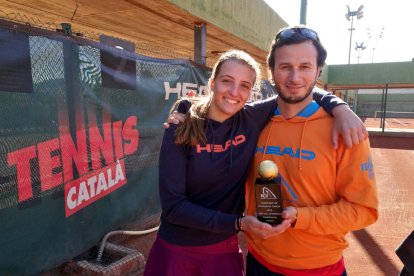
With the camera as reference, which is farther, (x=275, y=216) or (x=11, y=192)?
(x=11, y=192)

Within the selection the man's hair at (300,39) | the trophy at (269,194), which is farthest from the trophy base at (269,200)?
the man's hair at (300,39)

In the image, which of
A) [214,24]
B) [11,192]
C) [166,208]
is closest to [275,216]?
[166,208]

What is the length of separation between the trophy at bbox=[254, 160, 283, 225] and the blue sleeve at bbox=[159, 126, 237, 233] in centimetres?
23

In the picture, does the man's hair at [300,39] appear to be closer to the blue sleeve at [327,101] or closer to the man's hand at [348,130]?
the blue sleeve at [327,101]

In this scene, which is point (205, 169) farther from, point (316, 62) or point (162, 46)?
point (162, 46)

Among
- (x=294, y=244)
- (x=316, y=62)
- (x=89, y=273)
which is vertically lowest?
(x=89, y=273)

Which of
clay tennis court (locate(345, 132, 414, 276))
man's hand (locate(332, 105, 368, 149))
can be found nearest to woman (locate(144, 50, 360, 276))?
man's hand (locate(332, 105, 368, 149))

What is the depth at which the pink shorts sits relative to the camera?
6.31ft

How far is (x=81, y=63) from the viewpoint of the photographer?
327 centimetres

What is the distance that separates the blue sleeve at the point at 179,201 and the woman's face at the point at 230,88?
32 cm

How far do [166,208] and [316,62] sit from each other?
114cm

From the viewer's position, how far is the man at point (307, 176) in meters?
1.58

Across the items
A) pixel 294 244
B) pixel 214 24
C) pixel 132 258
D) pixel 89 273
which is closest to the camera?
pixel 294 244

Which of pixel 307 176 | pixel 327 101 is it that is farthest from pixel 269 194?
pixel 327 101
